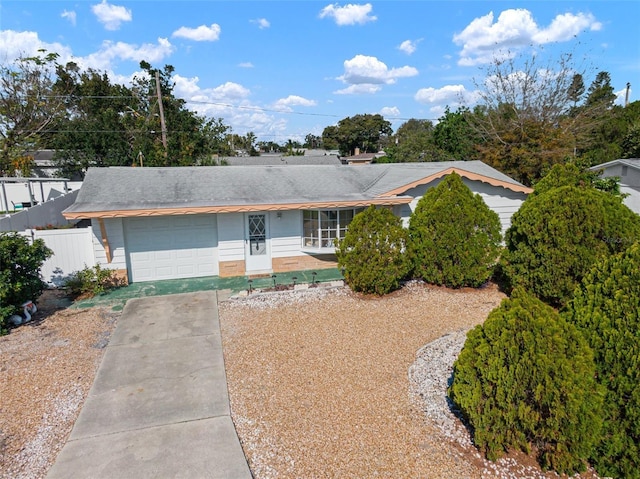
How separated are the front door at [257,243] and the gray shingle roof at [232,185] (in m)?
0.71

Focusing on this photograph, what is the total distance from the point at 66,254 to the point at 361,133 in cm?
7562

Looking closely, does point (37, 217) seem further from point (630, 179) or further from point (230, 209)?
point (630, 179)

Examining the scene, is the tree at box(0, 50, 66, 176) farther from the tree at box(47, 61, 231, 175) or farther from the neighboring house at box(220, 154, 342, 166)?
the neighboring house at box(220, 154, 342, 166)

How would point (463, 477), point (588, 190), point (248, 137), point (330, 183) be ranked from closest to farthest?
point (463, 477) < point (588, 190) < point (330, 183) < point (248, 137)

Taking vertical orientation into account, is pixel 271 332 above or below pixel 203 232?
below

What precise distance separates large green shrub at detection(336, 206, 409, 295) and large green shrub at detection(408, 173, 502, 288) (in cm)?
69

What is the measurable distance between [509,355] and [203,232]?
386 inches

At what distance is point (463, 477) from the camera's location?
14.5 feet

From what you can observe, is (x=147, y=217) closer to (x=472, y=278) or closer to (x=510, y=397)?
(x=472, y=278)

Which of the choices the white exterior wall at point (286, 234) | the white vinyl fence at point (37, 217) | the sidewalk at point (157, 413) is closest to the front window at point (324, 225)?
the white exterior wall at point (286, 234)

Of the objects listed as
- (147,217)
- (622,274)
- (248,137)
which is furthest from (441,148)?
(248,137)

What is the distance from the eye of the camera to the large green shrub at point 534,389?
14.1ft

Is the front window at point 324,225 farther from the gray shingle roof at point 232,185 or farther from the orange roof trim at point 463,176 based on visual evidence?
the orange roof trim at point 463,176

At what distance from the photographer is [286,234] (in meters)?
12.8
